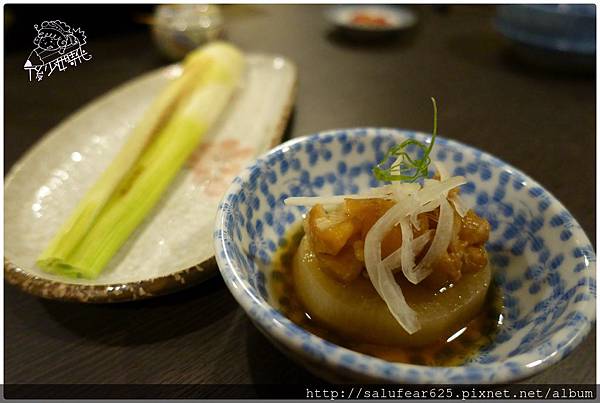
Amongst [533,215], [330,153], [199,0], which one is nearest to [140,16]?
[199,0]

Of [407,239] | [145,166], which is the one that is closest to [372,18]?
[145,166]

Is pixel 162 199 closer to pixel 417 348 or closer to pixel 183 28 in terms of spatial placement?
pixel 417 348

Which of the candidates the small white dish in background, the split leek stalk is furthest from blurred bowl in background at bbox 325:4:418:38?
→ the split leek stalk

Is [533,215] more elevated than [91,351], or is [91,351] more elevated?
[533,215]

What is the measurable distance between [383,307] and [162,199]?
1.00 m

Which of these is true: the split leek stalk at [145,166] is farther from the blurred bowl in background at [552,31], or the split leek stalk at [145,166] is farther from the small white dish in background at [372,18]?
the blurred bowl in background at [552,31]

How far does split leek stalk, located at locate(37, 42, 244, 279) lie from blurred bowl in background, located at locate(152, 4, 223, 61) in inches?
11.9

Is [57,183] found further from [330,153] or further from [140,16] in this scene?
[140,16]

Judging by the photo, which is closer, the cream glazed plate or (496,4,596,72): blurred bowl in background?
the cream glazed plate

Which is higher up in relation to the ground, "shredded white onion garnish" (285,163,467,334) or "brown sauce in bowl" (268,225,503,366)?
"shredded white onion garnish" (285,163,467,334)

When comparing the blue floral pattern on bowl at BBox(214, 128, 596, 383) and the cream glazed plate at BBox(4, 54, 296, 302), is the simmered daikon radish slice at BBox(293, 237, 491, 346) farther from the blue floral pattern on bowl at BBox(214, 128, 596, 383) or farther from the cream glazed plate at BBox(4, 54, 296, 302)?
the cream glazed plate at BBox(4, 54, 296, 302)

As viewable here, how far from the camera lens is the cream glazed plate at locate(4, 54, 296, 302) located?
1261 mm

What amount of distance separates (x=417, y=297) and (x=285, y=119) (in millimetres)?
1110

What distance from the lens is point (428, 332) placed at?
3.50 feet
